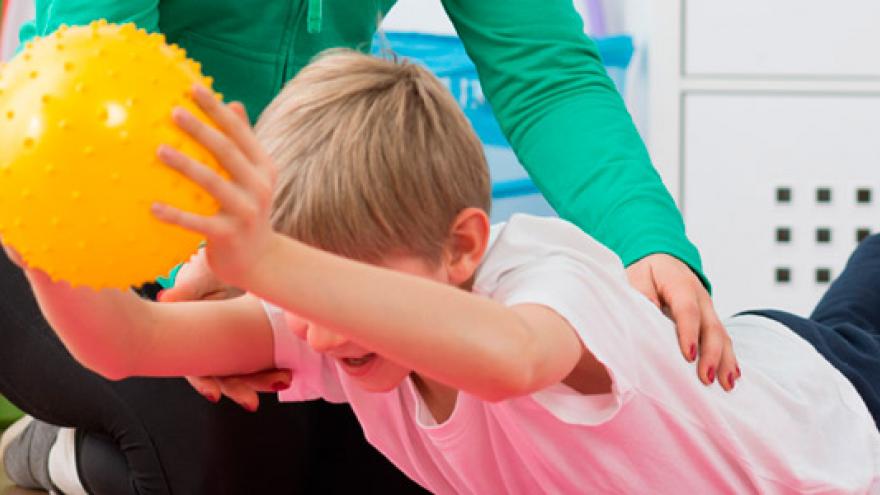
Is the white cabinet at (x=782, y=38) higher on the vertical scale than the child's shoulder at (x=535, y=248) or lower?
lower

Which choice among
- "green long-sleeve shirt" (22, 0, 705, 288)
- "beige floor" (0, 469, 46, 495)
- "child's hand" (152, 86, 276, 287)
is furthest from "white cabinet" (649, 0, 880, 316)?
"child's hand" (152, 86, 276, 287)

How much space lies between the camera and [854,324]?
1.33 meters

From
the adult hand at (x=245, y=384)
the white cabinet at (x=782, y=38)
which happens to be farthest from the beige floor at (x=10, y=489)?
the white cabinet at (x=782, y=38)

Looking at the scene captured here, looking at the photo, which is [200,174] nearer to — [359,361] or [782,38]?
[359,361]

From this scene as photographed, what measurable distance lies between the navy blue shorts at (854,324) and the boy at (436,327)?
0.14 ft

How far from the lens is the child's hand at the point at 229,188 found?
592 millimetres

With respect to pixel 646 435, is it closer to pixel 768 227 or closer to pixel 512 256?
Result: pixel 512 256

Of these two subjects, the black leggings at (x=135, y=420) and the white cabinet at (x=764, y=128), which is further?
A: the white cabinet at (x=764, y=128)

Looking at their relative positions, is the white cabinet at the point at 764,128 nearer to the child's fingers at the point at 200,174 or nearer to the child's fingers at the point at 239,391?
the child's fingers at the point at 239,391

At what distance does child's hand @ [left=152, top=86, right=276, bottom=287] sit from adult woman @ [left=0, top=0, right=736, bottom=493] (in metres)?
0.51

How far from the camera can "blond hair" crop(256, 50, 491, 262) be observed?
2.67 feet

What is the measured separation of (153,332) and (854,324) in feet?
2.56

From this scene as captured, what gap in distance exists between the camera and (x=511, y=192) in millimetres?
2027

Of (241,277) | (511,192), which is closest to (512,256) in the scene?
(241,277)
